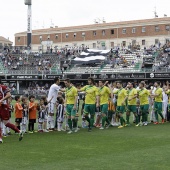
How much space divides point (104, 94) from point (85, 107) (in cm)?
116

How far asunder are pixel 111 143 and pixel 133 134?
2.48 m

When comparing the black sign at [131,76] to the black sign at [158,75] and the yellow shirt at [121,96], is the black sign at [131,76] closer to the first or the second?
the black sign at [158,75]

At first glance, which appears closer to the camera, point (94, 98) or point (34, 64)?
point (94, 98)

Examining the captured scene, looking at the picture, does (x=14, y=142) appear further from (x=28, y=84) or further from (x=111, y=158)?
(x=28, y=84)

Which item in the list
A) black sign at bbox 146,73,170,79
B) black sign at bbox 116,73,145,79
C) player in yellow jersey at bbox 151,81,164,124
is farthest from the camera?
black sign at bbox 116,73,145,79

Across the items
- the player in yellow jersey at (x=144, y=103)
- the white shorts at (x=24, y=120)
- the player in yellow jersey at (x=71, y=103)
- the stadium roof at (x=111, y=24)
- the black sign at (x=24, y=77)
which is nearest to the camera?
the player in yellow jersey at (x=71, y=103)

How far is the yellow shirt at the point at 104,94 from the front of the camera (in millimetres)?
18031

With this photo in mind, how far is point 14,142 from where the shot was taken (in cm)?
1382

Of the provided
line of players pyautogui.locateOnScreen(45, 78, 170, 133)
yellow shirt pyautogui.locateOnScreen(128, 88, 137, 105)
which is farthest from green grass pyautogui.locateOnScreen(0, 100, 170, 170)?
yellow shirt pyautogui.locateOnScreen(128, 88, 137, 105)

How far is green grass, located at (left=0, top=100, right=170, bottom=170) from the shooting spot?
986 centimetres

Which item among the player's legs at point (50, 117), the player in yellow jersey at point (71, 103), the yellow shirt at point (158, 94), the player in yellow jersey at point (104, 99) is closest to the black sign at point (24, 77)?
the yellow shirt at point (158, 94)

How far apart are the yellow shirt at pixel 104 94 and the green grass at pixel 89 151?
6.30 ft

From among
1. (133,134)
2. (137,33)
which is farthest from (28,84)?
(133,134)

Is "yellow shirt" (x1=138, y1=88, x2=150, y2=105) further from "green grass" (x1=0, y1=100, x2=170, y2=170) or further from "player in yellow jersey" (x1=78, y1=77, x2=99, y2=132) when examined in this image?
"green grass" (x1=0, y1=100, x2=170, y2=170)
